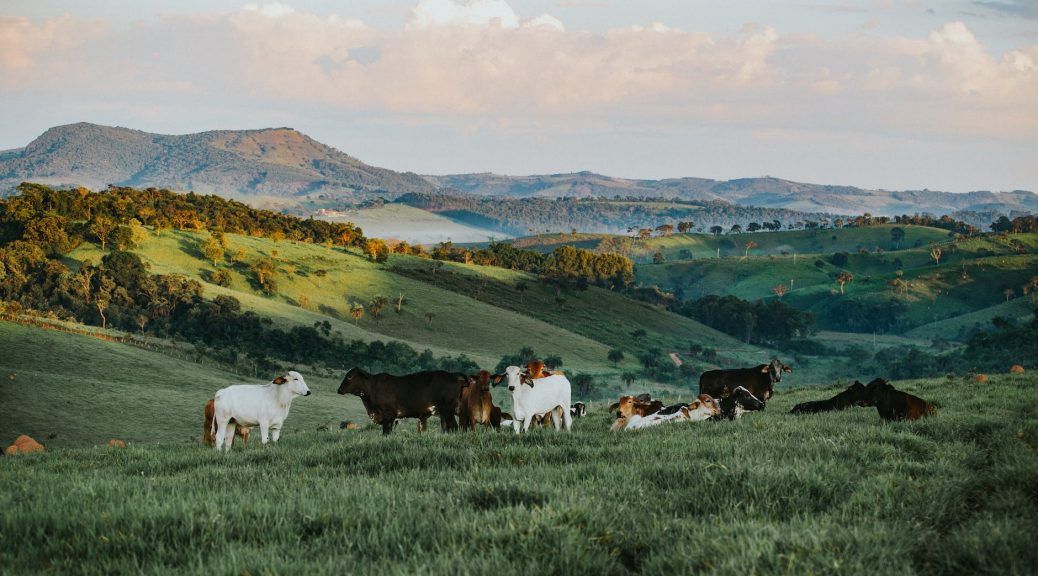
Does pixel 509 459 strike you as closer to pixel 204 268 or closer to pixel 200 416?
pixel 200 416

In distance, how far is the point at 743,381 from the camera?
75.3 ft

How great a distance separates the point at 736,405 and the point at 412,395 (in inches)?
301

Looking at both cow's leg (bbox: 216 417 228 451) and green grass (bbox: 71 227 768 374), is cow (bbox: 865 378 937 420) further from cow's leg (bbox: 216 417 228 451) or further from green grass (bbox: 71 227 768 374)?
green grass (bbox: 71 227 768 374)

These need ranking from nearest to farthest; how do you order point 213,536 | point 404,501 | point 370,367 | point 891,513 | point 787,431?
1. point 213,536
2. point 891,513
3. point 404,501
4. point 787,431
5. point 370,367

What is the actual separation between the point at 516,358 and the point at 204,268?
2189 inches

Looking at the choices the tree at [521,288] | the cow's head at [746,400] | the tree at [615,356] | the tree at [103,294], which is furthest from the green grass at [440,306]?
the cow's head at [746,400]

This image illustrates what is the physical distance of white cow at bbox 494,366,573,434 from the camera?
52.0ft

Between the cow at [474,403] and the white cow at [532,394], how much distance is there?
34 centimetres

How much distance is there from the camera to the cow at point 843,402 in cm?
1892

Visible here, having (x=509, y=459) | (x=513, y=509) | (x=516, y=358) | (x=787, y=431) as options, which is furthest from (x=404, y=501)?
(x=516, y=358)

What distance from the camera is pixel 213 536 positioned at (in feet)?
22.8

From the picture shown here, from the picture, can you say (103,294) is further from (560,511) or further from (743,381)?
(560,511)

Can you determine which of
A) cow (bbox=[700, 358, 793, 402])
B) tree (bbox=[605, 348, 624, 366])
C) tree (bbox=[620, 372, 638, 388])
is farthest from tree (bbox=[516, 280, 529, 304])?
cow (bbox=[700, 358, 793, 402])

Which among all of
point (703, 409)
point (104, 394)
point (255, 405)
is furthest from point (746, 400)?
point (104, 394)
